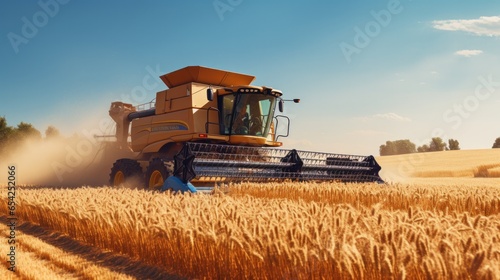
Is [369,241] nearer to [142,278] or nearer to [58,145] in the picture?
[142,278]

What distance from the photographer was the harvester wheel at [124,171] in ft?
38.8

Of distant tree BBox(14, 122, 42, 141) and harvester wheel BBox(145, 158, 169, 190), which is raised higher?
distant tree BBox(14, 122, 42, 141)

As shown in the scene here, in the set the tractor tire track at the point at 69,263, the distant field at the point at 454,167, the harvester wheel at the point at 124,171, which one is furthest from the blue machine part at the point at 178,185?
the distant field at the point at 454,167

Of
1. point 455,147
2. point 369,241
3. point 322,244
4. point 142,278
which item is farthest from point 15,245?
point 455,147

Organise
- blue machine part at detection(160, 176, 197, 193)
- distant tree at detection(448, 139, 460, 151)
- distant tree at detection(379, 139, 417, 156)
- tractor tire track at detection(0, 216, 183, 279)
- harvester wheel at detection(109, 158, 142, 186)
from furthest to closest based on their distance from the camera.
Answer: distant tree at detection(379, 139, 417, 156) → distant tree at detection(448, 139, 460, 151) → harvester wheel at detection(109, 158, 142, 186) → blue machine part at detection(160, 176, 197, 193) → tractor tire track at detection(0, 216, 183, 279)

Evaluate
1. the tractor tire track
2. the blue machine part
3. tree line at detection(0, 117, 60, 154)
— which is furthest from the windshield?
tree line at detection(0, 117, 60, 154)

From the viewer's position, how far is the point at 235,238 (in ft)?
9.91

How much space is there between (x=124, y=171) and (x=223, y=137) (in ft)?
10.8

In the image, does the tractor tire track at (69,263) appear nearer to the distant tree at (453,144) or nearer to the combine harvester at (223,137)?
the combine harvester at (223,137)

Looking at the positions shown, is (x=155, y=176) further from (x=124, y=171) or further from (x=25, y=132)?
(x=25, y=132)

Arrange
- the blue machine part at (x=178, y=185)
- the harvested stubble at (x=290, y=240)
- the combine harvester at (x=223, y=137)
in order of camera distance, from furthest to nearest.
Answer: the combine harvester at (x=223, y=137), the blue machine part at (x=178, y=185), the harvested stubble at (x=290, y=240)

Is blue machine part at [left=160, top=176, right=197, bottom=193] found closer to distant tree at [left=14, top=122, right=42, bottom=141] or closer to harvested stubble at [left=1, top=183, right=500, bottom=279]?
harvested stubble at [left=1, top=183, right=500, bottom=279]

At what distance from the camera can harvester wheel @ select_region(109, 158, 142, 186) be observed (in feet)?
38.8

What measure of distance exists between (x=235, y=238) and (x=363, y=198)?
544 cm
